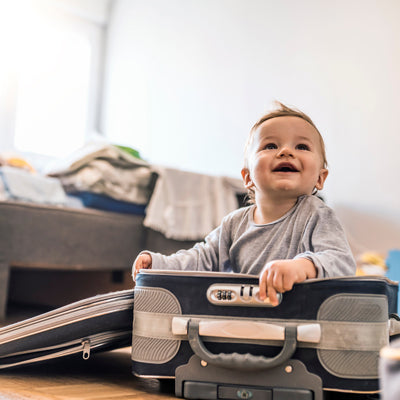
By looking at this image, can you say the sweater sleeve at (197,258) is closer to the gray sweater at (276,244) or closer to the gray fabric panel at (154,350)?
the gray sweater at (276,244)

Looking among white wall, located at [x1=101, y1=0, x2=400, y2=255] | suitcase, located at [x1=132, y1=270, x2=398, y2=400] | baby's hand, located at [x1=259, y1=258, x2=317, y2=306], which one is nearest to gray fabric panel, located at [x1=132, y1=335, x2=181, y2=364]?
suitcase, located at [x1=132, y1=270, x2=398, y2=400]

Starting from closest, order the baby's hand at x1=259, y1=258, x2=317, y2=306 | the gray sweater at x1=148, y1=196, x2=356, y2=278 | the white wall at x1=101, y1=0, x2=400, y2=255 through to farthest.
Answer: the baby's hand at x1=259, y1=258, x2=317, y2=306 < the gray sweater at x1=148, y1=196, x2=356, y2=278 < the white wall at x1=101, y1=0, x2=400, y2=255

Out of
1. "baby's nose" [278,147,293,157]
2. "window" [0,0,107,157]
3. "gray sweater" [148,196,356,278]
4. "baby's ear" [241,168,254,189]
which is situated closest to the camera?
"gray sweater" [148,196,356,278]

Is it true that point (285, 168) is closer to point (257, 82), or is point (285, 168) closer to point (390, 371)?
point (390, 371)

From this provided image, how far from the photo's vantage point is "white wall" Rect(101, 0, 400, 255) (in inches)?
92.5

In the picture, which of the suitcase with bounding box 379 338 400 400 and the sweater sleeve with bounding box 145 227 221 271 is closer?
the suitcase with bounding box 379 338 400 400

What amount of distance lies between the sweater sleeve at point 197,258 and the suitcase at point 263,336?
0.60 feet

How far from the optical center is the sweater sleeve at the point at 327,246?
789mm

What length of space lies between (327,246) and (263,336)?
18 cm

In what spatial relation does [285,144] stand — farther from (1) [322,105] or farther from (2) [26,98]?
(2) [26,98]

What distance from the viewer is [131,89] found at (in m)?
3.54

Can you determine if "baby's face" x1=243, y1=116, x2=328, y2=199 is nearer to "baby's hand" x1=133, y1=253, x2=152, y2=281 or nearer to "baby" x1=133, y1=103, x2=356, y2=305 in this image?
"baby" x1=133, y1=103, x2=356, y2=305

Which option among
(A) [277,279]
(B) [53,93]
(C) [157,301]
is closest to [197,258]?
(C) [157,301]

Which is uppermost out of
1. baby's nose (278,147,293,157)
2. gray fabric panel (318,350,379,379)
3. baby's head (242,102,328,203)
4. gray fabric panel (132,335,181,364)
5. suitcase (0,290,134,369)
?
baby's head (242,102,328,203)
